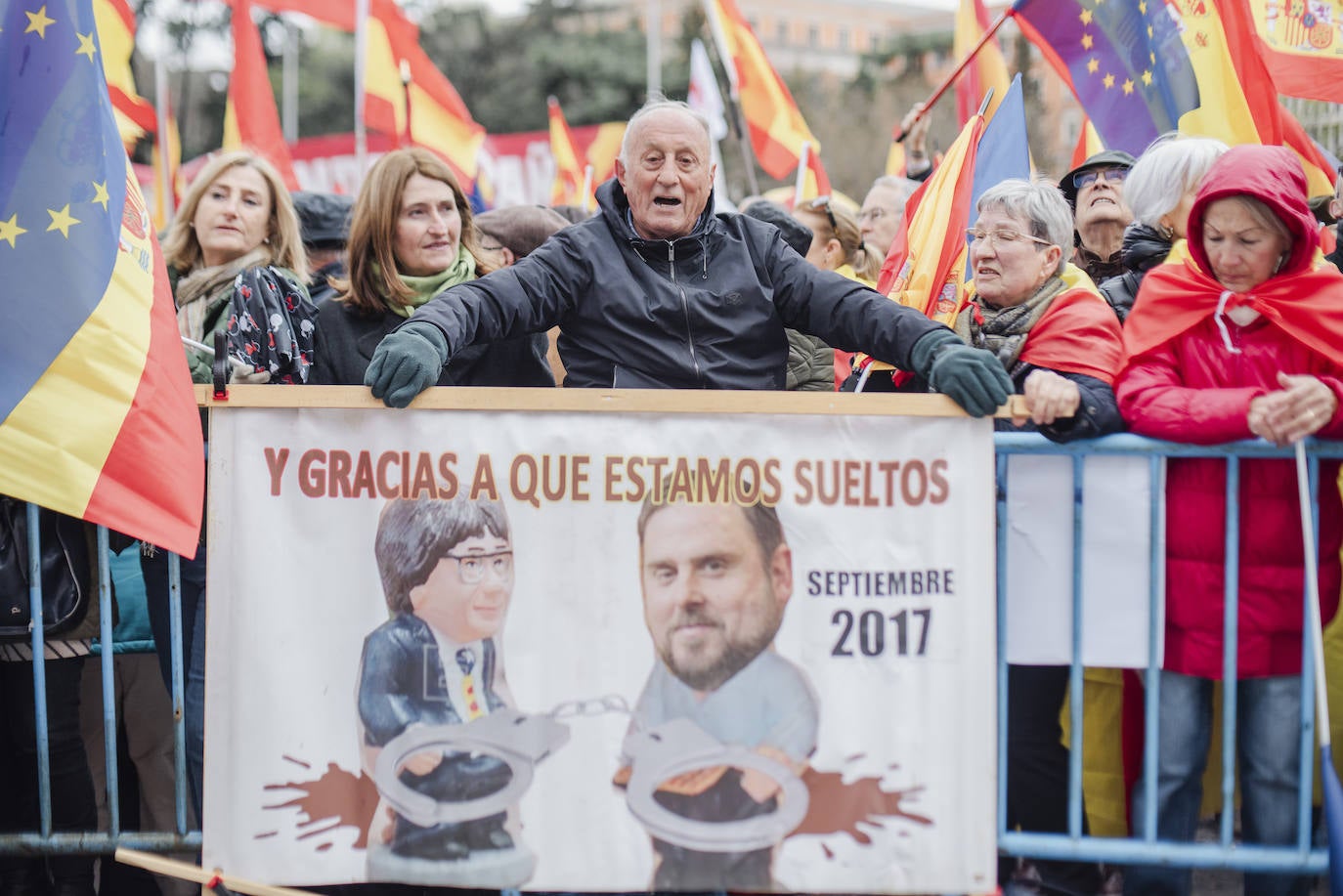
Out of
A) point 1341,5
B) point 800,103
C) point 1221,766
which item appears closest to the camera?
point 1221,766

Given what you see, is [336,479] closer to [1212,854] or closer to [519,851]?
[519,851]

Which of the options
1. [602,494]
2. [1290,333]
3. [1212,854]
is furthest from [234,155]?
[1212,854]

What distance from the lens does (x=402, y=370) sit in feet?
10.4

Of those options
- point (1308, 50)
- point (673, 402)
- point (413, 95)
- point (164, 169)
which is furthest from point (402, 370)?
point (164, 169)

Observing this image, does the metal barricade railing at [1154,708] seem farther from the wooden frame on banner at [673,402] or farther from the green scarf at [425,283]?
the green scarf at [425,283]

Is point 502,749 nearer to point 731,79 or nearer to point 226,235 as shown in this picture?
point 226,235

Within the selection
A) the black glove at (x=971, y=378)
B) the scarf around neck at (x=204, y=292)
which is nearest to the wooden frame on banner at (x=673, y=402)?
the black glove at (x=971, y=378)

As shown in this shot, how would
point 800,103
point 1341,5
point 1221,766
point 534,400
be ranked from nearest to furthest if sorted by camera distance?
point 534,400 → point 1221,766 → point 1341,5 → point 800,103

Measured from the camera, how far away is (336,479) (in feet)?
10.8

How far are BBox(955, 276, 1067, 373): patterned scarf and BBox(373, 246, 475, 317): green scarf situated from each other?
1.60 meters

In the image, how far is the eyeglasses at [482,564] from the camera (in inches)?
129

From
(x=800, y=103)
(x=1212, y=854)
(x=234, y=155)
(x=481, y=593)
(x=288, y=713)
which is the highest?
(x=800, y=103)

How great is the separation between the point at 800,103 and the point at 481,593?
35.5m

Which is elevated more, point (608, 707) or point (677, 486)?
point (677, 486)
